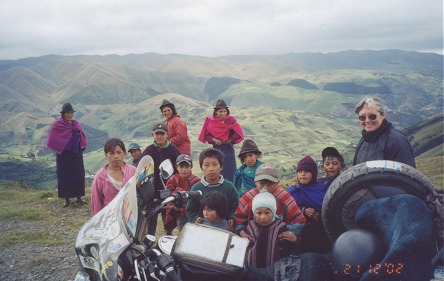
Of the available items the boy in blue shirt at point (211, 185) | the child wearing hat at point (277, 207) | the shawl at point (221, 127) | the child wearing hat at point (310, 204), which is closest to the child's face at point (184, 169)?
the boy in blue shirt at point (211, 185)

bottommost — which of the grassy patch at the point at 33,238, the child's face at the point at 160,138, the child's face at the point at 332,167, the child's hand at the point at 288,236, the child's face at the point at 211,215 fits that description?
the grassy patch at the point at 33,238

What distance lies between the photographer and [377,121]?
452cm

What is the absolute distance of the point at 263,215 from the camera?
12.9 feet

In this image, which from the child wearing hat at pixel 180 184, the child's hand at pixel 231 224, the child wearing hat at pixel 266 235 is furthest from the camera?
the child wearing hat at pixel 180 184

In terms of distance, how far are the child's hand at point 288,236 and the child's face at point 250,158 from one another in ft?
7.54

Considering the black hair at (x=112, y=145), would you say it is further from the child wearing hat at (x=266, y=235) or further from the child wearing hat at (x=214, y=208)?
the child wearing hat at (x=266, y=235)

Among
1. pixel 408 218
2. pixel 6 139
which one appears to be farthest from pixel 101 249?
pixel 6 139

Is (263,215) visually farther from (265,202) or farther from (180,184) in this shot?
(180,184)

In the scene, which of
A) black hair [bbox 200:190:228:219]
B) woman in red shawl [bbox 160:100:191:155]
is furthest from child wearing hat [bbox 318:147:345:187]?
woman in red shawl [bbox 160:100:191:155]

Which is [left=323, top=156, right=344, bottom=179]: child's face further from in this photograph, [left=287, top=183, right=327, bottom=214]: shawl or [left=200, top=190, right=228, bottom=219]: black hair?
[left=200, top=190, right=228, bottom=219]: black hair

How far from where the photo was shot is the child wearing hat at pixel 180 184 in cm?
581

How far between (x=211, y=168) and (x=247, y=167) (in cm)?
146

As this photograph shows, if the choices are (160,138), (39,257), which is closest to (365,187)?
(160,138)

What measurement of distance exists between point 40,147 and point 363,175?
191263 mm
